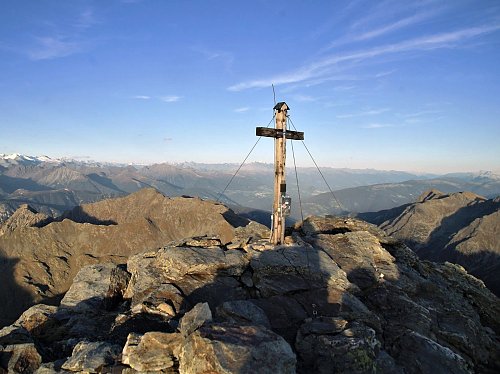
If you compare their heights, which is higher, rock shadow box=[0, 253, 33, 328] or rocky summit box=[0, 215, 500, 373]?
rocky summit box=[0, 215, 500, 373]

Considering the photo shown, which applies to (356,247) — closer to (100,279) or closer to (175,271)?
(175,271)

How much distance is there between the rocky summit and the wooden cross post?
117 cm

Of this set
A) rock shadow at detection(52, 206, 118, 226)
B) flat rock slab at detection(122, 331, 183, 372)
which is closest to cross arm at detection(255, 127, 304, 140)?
flat rock slab at detection(122, 331, 183, 372)

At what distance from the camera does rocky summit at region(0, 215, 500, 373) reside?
9617mm

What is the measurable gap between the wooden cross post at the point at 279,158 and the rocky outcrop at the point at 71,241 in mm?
71236

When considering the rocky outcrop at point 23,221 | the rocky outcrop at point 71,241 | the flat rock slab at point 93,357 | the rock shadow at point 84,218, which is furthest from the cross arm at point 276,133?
the rock shadow at point 84,218

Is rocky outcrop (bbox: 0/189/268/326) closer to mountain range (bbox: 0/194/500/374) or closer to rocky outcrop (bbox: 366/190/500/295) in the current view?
mountain range (bbox: 0/194/500/374)

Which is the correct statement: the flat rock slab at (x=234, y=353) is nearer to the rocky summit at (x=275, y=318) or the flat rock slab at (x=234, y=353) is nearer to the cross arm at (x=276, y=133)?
the rocky summit at (x=275, y=318)

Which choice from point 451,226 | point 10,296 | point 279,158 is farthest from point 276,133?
point 451,226

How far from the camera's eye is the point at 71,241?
110 metres

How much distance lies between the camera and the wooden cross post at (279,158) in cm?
1866

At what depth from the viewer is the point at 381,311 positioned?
1648cm

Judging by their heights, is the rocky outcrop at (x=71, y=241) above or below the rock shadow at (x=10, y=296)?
above

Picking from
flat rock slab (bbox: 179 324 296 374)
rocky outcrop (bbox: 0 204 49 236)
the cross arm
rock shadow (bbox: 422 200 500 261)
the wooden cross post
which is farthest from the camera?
rock shadow (bbox: 422 200 500 261)
